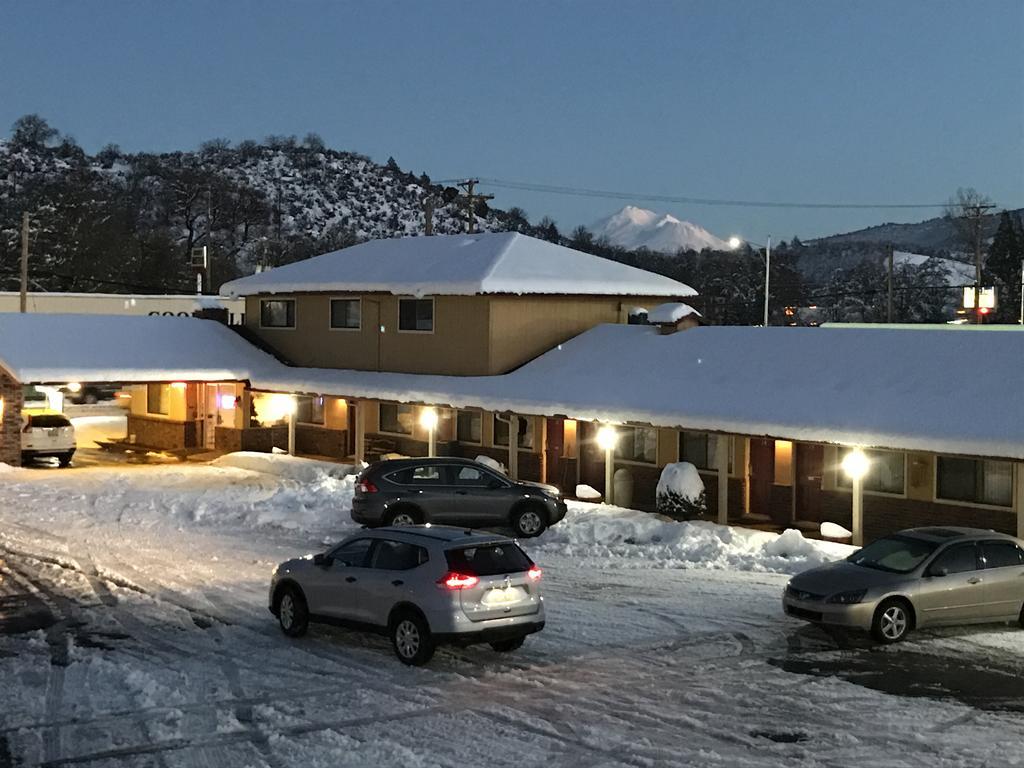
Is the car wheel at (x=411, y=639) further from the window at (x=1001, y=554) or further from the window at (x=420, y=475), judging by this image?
the window at (x=420, y=475)

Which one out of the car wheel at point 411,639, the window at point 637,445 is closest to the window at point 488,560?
the car wheel at point 411,639

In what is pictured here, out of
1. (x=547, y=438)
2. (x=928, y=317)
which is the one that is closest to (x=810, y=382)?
(x=547, y=438)

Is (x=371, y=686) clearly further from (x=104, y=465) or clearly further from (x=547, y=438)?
(x=104, y=465)

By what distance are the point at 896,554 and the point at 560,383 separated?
47.5ft

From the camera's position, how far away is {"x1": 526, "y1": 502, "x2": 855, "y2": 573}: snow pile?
22203mm

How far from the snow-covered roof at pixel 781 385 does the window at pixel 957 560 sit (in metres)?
4.19

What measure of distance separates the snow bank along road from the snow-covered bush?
290 cm

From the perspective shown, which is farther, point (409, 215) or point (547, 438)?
point (409, 215)

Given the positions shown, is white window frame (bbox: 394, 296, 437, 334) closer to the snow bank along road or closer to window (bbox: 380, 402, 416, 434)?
window (bbox: 380, 402, 416, 434)

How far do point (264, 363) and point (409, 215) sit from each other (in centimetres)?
15388

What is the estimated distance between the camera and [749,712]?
13.0m

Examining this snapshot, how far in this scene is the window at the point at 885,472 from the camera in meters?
25.1

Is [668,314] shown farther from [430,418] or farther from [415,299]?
[415,299]

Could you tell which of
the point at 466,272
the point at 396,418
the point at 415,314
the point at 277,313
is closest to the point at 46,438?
the point at 277,313
